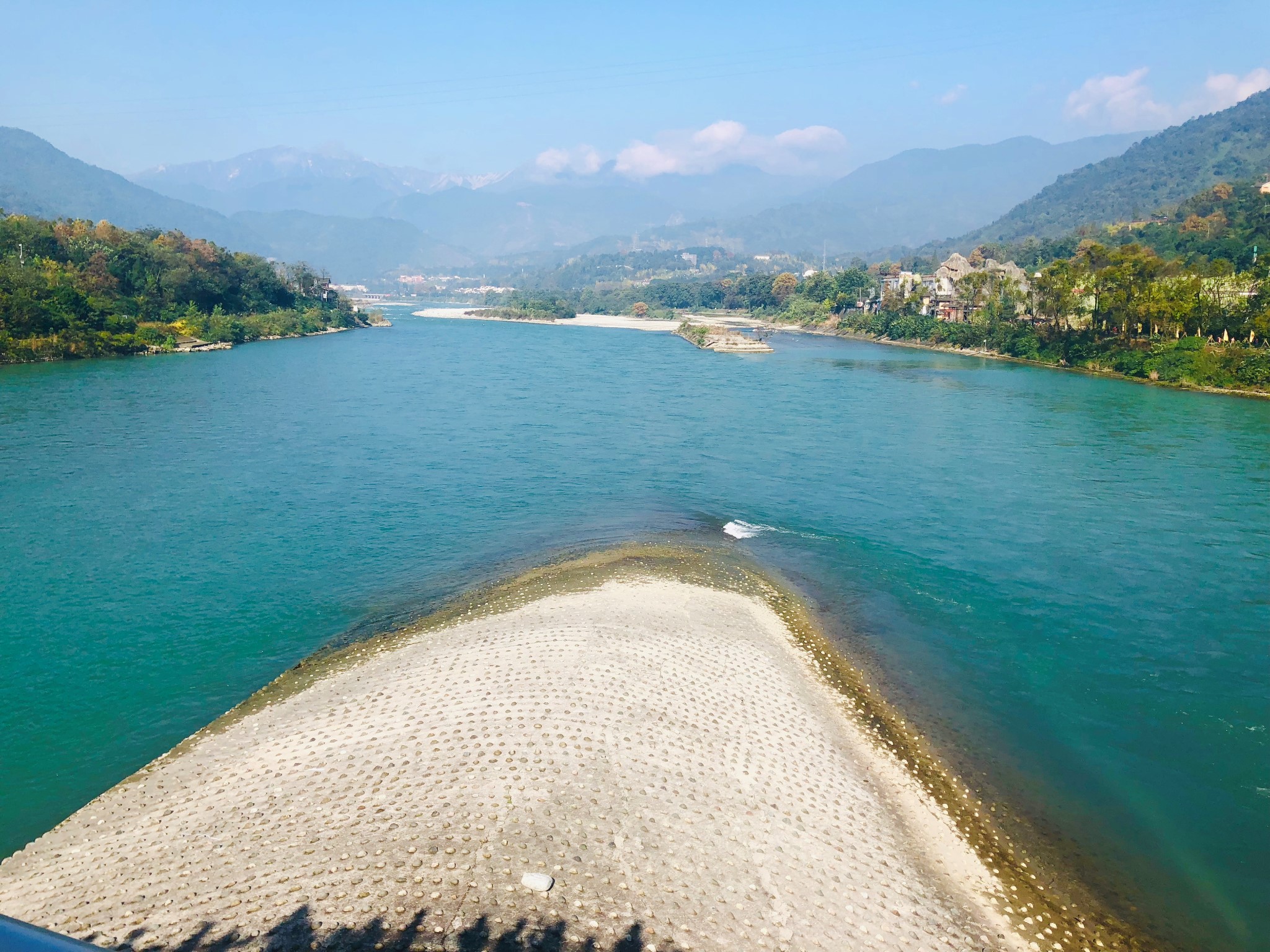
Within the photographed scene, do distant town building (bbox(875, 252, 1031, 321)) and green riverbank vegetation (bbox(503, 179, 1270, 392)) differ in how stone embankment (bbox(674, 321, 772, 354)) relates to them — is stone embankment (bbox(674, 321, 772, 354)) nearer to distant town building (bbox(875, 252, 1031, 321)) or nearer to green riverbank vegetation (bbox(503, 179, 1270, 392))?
green riverbank vegetation (bbox(503, 179, 1270, 392))

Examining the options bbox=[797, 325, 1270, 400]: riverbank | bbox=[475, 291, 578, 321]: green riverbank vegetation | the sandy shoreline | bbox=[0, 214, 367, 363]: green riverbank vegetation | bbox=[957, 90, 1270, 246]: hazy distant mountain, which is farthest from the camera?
bbox=[957, 90, 1270, 246]: hazy distant mountain

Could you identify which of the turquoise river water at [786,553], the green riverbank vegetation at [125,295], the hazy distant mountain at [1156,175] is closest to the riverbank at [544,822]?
the turquoise river water at [786,553]

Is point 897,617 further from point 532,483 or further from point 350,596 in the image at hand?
point 532,483

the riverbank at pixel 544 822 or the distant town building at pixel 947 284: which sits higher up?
the distant town building at pixel 947 284

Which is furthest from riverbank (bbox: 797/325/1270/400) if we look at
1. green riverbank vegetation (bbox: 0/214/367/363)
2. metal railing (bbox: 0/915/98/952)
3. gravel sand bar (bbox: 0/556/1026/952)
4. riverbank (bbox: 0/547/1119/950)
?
green riverbank vegetation (bbox: 0/214/367/363)

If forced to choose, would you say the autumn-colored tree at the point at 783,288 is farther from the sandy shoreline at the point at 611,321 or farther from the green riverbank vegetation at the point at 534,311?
the green riverbank vegetation at the point at 534,311

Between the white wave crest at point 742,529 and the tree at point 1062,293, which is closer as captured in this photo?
the white wave crest at point 742,529
